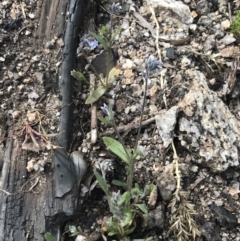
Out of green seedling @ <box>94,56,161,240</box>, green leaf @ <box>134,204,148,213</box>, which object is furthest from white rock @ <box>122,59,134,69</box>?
green leaf @ <box>134,204,148,213</box>

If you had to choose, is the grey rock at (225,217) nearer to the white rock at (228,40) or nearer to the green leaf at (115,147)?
Answer: the green leaf at (115,147)

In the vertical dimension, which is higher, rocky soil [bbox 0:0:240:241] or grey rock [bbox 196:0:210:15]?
grey rock [bbox 196:0:210:15]

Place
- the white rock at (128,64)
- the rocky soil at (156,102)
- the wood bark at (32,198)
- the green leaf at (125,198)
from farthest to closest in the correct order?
the white rock at (128,64)
the rocky soil at (156,102)
the wood bark at (32,198)
the green leaf at (125,198)

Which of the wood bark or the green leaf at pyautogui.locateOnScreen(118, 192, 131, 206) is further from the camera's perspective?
the wood bark

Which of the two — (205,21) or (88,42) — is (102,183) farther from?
(205,21)

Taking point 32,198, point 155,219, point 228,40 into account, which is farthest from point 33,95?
point 228,40

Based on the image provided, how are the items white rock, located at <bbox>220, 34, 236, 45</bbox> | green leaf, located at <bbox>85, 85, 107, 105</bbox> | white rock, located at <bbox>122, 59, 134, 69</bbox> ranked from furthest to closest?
white rock, located at <bbox>220, 34, 236, 45</bbox>
white rock, located at <bbox>122, 59, 134, 69</bbox>
green leaf, located at <bbox>85, 85, 107, 105</bbox>

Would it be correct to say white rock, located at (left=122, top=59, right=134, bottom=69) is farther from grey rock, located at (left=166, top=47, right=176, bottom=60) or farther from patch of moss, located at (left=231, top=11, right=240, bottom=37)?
patch of moss, located at (left=231, top=11, right=240, bottom=37)

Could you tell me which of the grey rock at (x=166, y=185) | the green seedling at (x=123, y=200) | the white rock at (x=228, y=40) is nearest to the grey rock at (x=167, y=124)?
the grey rock at (x=166, y=185)
